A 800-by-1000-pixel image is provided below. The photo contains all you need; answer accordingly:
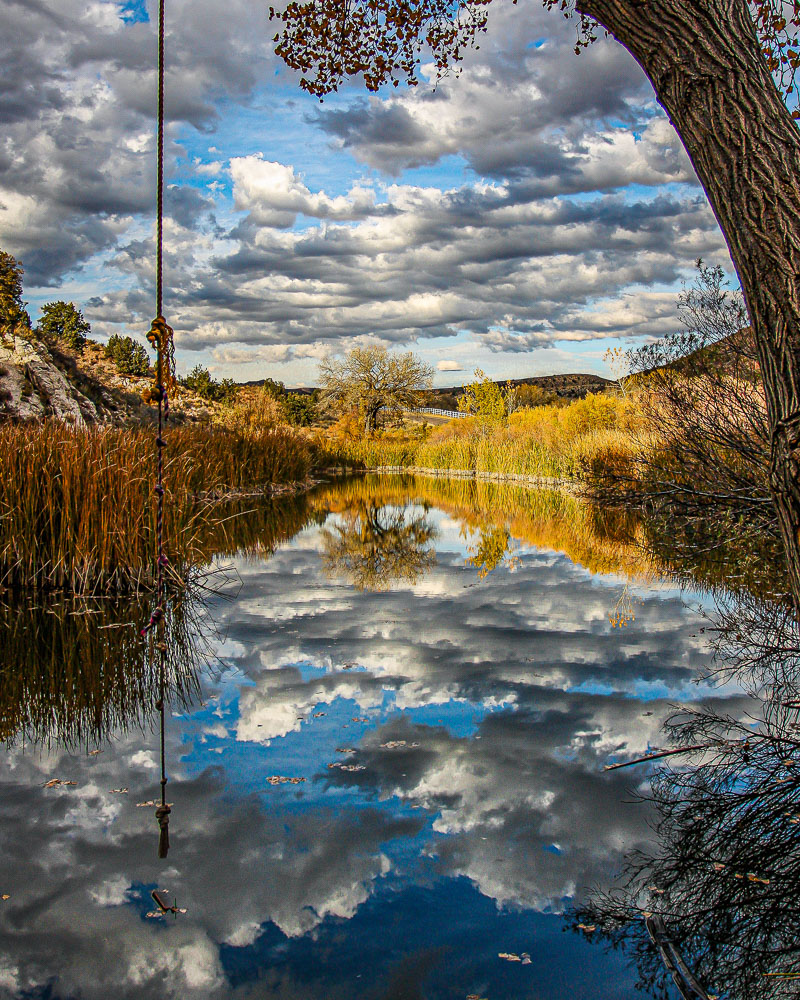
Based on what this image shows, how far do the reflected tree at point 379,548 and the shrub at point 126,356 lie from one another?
602 inches

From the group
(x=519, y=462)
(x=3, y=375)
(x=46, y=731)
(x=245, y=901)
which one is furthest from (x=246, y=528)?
(x=519, y=462)

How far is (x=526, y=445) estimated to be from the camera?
2420cm

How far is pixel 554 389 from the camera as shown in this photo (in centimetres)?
6234

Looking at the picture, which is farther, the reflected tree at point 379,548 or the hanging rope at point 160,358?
the reflected tree at point 379,548

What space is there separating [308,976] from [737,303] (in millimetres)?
7077

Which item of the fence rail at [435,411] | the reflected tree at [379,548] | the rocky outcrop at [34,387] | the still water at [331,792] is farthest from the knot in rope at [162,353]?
the fence rail at [435,411]

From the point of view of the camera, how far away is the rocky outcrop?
525 inches

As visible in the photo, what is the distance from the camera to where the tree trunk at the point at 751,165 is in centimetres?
204

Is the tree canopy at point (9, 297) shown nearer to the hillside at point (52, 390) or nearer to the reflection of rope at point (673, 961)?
the hillside at point (52, 390)

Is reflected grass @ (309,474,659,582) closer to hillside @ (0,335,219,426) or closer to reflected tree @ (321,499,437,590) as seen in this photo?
reflected tree @ (321,499,437,590)

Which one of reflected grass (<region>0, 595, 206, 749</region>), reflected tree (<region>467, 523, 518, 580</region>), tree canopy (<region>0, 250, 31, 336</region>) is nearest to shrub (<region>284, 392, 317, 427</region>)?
tree canopy (<region>0, 250, 31, 336</region>)

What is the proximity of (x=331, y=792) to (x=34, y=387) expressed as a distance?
1354 centimetres

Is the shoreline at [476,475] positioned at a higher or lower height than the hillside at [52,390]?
lower

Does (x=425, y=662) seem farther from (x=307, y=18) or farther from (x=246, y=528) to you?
(x=246, y=528)
